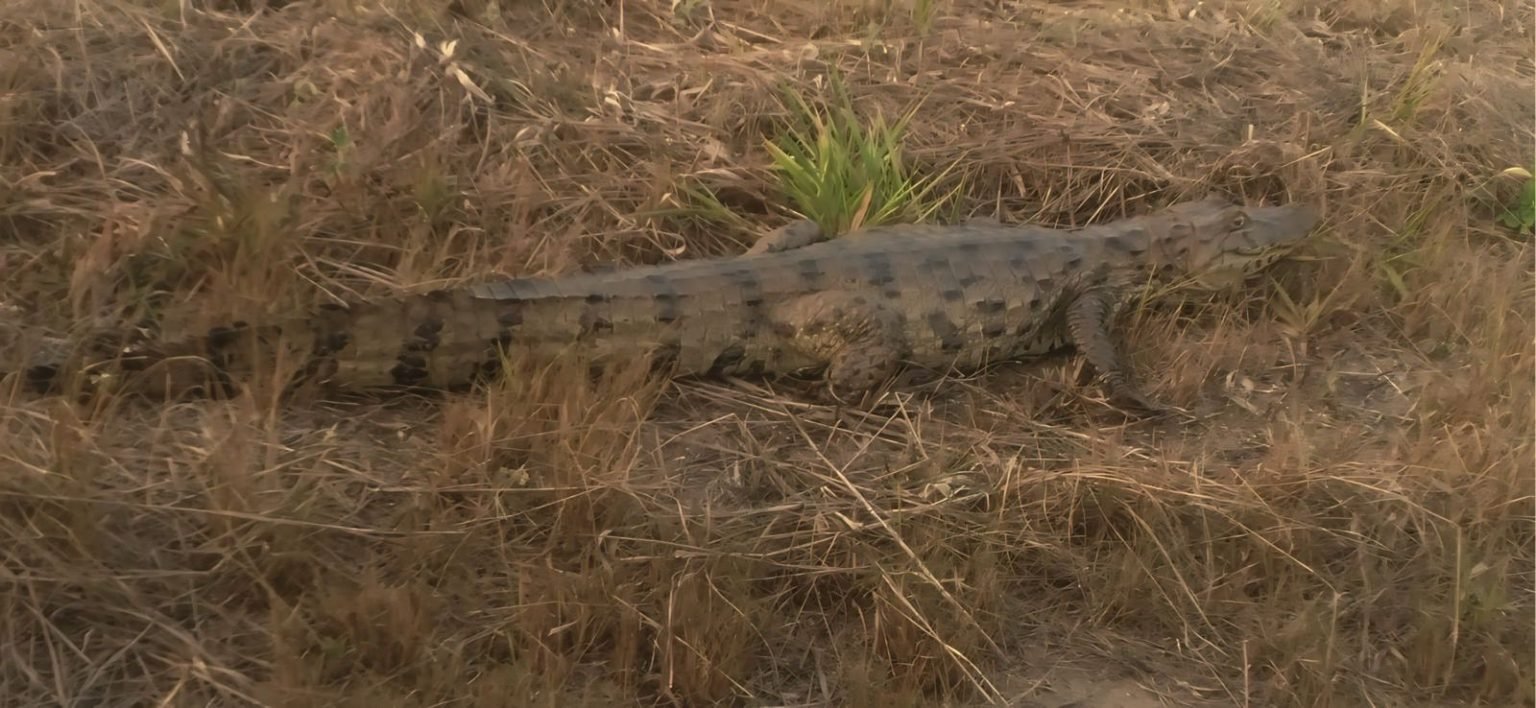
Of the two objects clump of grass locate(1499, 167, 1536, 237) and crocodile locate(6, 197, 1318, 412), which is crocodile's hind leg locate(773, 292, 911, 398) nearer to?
crocodile locate(6, 197, 1318, 412)

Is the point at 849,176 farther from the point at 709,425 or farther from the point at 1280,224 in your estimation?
the point at 1280,224

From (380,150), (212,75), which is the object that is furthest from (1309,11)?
(212,75)

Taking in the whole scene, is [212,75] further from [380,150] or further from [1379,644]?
[1379,644]

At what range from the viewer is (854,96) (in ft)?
15.0

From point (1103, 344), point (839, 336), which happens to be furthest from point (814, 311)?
point (1103, 344)

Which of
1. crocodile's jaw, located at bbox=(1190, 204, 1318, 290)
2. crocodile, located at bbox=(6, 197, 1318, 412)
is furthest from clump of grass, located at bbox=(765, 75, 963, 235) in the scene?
crocodile's jaw, located at bbox=(1190, 204, 1318, 290)

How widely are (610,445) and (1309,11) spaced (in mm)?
4545

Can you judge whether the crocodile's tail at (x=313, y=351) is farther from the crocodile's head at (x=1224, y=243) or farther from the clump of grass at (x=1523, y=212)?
the clump of grass at (x=1523, y=212)

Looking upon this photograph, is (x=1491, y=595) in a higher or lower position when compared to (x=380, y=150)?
lower

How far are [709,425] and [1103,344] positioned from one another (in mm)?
1353

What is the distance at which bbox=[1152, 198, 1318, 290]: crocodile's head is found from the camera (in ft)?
13.5

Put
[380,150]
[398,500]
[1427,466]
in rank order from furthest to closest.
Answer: [380,150] → [1427,466] → [398,500]

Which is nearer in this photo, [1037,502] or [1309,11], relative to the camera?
[1037,502]

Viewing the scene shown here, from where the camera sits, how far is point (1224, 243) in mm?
4113
